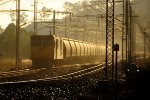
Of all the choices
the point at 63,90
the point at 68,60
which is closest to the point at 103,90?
the point at 63,90

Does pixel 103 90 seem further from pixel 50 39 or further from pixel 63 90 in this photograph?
pixel 50 39

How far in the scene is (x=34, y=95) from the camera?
1361cm

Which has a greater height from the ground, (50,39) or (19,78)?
(50,39)

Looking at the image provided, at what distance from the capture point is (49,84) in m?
16.8

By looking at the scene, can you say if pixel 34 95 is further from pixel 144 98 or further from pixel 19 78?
pixel 19 78

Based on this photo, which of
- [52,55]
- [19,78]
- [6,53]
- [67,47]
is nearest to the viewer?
[19,78]

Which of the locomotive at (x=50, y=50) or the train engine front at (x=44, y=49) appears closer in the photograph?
the train engine front at (x=44, y=49)

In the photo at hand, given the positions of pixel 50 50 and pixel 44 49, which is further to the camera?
pixel 44 49

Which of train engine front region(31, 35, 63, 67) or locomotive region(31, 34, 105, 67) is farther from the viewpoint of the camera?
locomotive region(31, 34, 105, 67)

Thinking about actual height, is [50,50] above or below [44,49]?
below

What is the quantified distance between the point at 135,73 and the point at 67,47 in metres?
13.4

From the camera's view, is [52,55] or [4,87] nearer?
[4,87]

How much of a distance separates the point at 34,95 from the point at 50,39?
18.7 m

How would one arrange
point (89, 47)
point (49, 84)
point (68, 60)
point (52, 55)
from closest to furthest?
1. point (49, 84)
2. point (52, 55)
3. point (68, 60)
4. point (89, 47)
